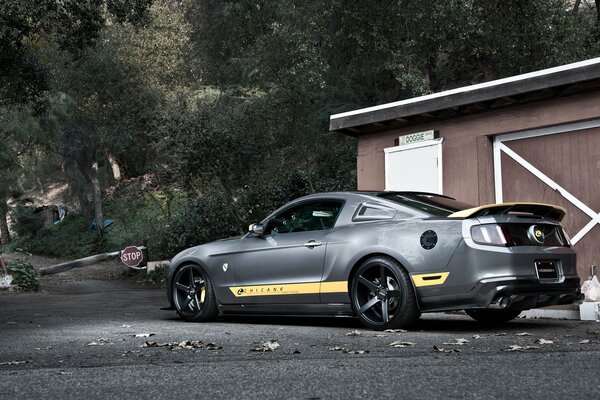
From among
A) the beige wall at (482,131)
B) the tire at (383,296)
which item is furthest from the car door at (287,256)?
the beige wall at (482,131)

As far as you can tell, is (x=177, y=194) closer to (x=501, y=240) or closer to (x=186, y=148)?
(x=186, y=148)

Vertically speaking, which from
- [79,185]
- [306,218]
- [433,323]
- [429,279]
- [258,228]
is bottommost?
[433,323]

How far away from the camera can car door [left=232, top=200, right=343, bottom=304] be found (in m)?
8.44

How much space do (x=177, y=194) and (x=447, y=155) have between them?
94.0ft

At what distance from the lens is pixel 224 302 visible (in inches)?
360

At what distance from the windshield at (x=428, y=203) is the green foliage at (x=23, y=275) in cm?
1261

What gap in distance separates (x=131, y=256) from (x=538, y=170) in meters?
15.7

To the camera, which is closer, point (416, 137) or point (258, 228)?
point (258, 228)

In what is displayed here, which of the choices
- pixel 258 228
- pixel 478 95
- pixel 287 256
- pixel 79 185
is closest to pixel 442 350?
pixel 287 256

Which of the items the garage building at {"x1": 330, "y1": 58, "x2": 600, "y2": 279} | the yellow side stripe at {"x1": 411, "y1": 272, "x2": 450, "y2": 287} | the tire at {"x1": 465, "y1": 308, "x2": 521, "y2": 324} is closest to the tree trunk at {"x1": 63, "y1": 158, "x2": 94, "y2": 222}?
the garage building at {"x1": 330, "y1": 58, "x2": 600, "y2": 279}

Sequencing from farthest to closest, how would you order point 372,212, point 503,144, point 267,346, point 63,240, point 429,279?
point 63,240
point 503,144
point 372,212
point 429,279
point 267,346

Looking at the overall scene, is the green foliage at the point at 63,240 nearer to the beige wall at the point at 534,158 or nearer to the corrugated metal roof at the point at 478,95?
the corrugated metal roof at the point at 478,95

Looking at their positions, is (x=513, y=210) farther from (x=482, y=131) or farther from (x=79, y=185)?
(x=79, y=185)

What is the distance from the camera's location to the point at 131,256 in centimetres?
2353
